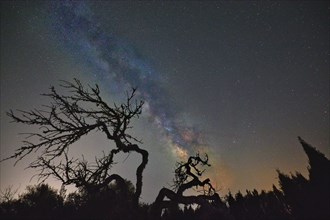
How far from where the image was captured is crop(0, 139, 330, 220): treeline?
15.1m

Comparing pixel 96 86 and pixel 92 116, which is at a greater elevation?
pixel 96 86

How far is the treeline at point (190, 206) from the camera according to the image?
15.1 meters

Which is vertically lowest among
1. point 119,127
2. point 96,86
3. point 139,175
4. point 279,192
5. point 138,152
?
point 139,175

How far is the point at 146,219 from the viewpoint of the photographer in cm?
936

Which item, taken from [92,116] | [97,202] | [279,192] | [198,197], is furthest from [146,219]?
[279,192]

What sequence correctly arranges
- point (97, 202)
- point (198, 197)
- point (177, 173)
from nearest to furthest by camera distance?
point (198, 197)
point (177, 173)
point (97, 202)

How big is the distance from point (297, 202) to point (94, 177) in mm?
34772

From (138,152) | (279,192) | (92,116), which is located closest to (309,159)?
(279,192)

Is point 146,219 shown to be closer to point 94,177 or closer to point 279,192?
point 94,177

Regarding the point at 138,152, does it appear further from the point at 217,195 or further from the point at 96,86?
the point at 217,195

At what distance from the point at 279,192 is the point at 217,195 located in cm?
3810

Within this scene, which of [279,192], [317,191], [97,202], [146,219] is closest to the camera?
[146,219]

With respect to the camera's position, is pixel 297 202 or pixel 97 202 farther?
pixel 297 202

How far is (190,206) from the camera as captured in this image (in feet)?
85.1
